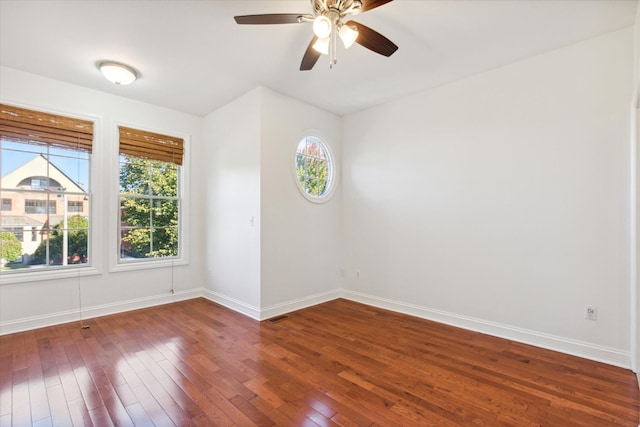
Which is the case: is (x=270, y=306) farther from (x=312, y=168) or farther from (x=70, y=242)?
(x=70, y=242)

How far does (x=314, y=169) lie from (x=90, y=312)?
10.9 ft

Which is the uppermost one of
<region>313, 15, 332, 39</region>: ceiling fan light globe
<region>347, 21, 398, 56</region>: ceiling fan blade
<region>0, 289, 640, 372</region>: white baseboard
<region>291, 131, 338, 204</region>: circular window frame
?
<region>347, 21, 398, 56</region>: ceiling fan blade

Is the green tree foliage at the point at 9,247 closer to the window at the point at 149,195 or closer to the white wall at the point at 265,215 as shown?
the window at the point at 149,195

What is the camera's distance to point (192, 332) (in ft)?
10.6

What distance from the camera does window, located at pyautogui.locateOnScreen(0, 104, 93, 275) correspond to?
3232 mm

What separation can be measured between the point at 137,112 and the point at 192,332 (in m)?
2.96

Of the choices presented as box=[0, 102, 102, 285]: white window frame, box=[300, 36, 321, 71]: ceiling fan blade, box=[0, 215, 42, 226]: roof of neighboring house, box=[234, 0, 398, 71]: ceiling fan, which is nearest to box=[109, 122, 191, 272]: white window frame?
box=[0, 102, 102, 285]: white window frame

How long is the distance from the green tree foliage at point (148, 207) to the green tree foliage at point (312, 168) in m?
1.91

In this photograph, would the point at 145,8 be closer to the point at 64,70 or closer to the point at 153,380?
the point at 64,70

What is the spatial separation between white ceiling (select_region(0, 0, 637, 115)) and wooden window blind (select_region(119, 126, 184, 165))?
57 cm

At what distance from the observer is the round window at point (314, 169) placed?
4.18 m

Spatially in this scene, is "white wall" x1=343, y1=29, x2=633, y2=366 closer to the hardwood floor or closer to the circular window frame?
the hardwood floor

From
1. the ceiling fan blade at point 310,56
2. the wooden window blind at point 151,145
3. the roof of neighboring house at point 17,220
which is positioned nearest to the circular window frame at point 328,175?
the ceiling fan blade at point 310,56

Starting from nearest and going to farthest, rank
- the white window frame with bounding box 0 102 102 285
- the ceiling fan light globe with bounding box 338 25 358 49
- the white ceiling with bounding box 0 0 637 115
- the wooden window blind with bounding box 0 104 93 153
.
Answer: the ceiling fan light globe with bounding box 338 25 358 49
the white ceiling with bounding box 0 0 637 115
the wooden window blind with bounding box 0 104 93 153
the white window frame with bounding box 0 102 102 285
